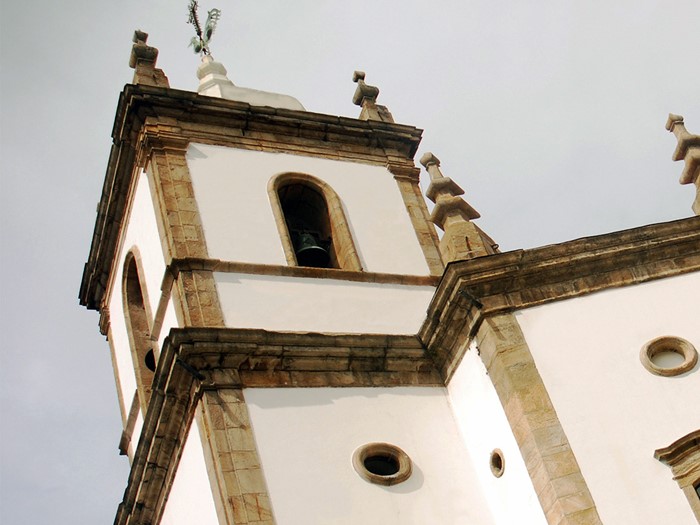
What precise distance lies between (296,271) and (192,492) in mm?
2896

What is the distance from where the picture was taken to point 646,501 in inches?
403

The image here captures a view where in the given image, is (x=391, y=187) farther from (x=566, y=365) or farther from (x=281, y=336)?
(x=566, y=365)

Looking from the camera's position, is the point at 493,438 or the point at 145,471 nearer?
the point at 493,438

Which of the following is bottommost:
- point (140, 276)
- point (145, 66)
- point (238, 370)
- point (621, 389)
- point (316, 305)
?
point (621, 389)

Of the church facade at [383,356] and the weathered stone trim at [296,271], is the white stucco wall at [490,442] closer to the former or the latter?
the church facade at [383,356]

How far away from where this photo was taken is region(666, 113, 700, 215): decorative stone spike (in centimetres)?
1330

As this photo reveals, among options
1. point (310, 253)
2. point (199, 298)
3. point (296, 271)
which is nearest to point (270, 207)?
point (310, 253)

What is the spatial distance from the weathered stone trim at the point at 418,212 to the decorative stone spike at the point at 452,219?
1.47 m

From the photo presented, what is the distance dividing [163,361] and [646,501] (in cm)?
485

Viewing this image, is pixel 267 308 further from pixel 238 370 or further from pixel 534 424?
pixel 534 424

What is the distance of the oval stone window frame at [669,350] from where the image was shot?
36.2 feet

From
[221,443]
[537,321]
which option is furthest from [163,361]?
[537,321]

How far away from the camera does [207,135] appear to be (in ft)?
48.4

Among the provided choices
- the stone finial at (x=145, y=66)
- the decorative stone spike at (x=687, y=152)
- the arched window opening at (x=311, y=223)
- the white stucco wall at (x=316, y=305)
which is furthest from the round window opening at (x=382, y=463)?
the stone finial at (x=145, y=66)
